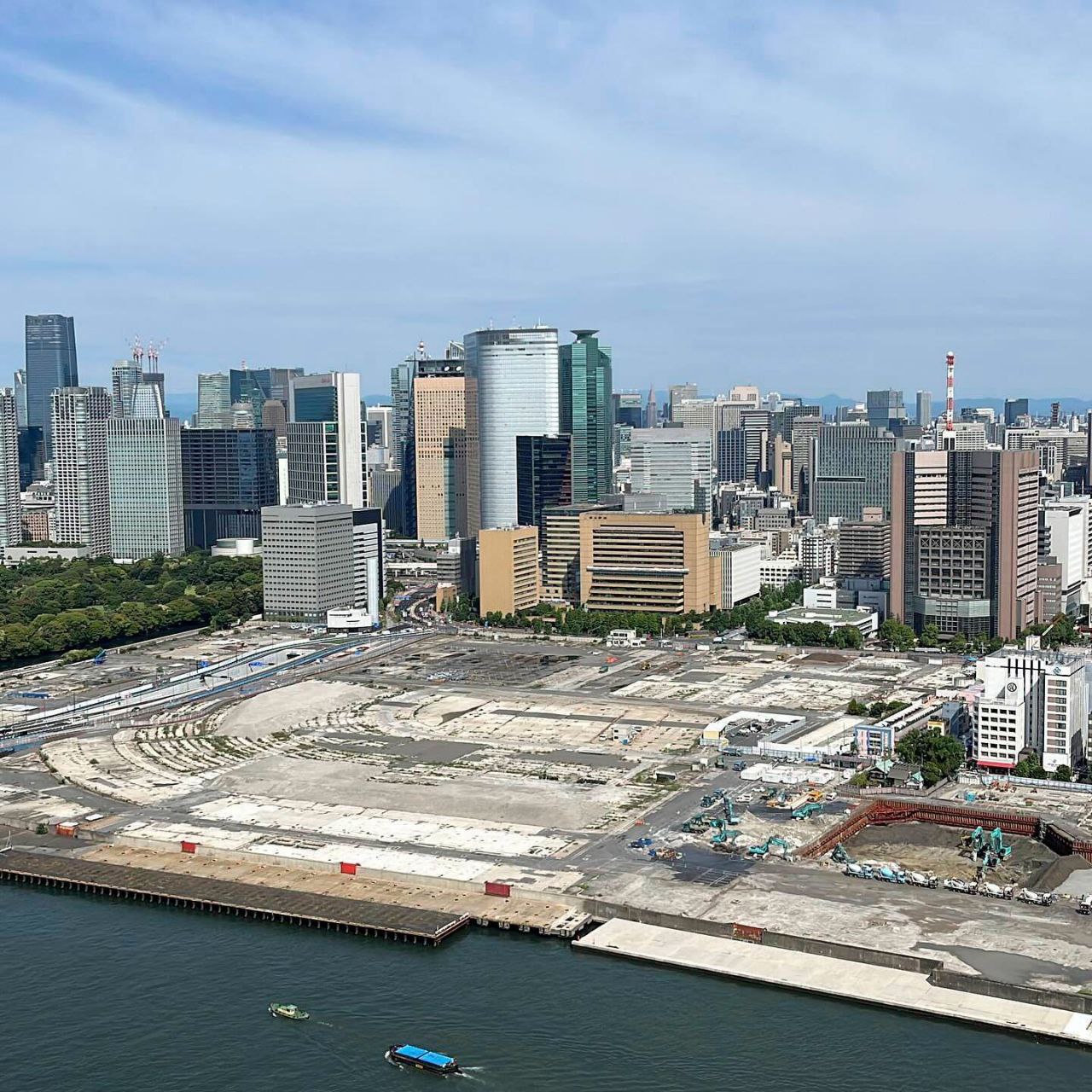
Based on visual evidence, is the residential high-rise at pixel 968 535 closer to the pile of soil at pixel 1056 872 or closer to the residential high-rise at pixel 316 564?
the residential high-rise at pixel 316 564

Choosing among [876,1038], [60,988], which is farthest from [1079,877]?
[60,988]

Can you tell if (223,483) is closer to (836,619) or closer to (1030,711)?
(836,619)

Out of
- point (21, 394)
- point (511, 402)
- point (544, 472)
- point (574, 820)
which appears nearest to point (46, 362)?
point (21, 394)

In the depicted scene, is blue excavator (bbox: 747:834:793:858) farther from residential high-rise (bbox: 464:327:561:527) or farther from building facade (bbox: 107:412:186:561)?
building facade (bbox: 107:412:186:561)

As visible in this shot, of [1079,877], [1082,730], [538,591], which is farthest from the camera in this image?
[538,591]

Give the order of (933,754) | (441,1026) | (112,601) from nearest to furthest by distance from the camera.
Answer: (441,1026) → (933,754) → (112,601)

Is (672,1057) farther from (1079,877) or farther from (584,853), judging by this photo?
(1079,877)

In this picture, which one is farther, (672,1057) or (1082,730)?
(1082,730)
